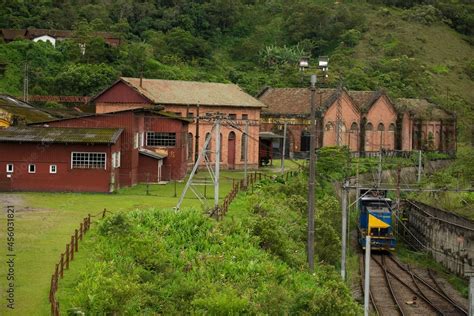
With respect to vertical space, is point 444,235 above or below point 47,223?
below

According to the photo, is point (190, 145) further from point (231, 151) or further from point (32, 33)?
point (32, 33)

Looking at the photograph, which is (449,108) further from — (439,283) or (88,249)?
(88,249)

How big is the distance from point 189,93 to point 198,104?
322 cm

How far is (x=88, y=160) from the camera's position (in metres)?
39.8

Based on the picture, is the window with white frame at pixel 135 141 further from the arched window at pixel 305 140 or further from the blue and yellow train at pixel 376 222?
the arched window at pixel 305 140

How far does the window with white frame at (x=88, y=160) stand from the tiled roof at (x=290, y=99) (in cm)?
2762

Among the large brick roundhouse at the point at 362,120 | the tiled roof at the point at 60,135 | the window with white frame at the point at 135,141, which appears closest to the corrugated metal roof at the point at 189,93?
the large brick roundhouse at the point at 362,120

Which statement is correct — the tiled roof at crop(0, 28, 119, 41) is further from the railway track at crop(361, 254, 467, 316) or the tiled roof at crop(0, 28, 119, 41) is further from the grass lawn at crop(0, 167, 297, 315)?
the railway track at crop(361, 254, 467, 316)

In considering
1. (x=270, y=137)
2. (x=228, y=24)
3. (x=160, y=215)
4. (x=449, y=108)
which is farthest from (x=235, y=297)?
(x=228, y=24)

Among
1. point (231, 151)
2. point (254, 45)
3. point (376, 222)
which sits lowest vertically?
point (376, 222)

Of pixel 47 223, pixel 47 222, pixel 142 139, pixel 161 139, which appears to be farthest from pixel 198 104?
pixel 47 223

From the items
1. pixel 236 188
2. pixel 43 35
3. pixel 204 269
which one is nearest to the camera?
pixel 204 269

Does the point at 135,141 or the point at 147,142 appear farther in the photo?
the point at 147,142

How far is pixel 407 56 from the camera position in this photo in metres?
108
